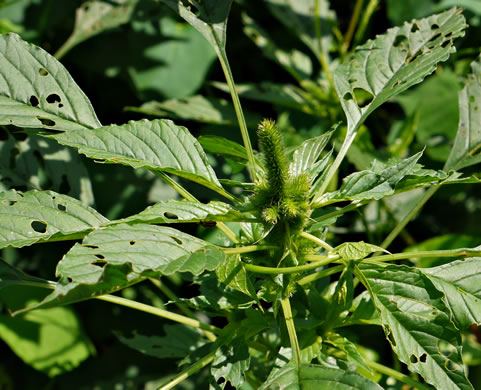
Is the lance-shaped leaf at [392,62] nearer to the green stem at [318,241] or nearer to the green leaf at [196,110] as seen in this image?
the green stem at [318,241]

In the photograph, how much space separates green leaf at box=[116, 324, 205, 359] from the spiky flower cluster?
51 centimetres

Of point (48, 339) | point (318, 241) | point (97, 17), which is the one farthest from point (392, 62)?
point (48, 339)

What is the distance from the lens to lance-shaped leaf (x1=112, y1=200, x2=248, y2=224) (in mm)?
743

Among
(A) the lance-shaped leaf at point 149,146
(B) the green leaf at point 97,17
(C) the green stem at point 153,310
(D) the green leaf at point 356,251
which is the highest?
(B) the green leaf at point 97,17

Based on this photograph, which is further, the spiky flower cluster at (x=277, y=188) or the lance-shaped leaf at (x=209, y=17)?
the lance-shaped leaf at (x=209, y=17)

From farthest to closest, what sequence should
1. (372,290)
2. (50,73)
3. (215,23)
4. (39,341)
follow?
(39,341) → (215,23) → (50,73) → (372,290)

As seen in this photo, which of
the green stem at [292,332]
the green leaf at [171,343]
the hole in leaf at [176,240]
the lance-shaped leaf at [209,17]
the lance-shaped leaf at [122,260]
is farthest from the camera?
the green leaf at [171,343]

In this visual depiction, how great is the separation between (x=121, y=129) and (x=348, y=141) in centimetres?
42

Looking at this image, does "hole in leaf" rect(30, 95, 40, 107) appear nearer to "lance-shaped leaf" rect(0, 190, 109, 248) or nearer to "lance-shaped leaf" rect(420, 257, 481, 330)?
"lance-shaped leaf" rect(0, 190, 109, 248)

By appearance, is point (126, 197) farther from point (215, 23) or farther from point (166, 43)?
point (215, 23)

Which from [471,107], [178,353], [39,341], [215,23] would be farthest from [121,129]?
[39,341]

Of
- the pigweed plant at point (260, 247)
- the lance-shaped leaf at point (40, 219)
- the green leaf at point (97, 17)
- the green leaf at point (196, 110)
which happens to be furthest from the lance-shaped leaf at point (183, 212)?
the green leaf at point (97, 17)

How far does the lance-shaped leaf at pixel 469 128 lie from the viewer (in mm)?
1142

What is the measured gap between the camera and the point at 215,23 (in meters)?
1.12
